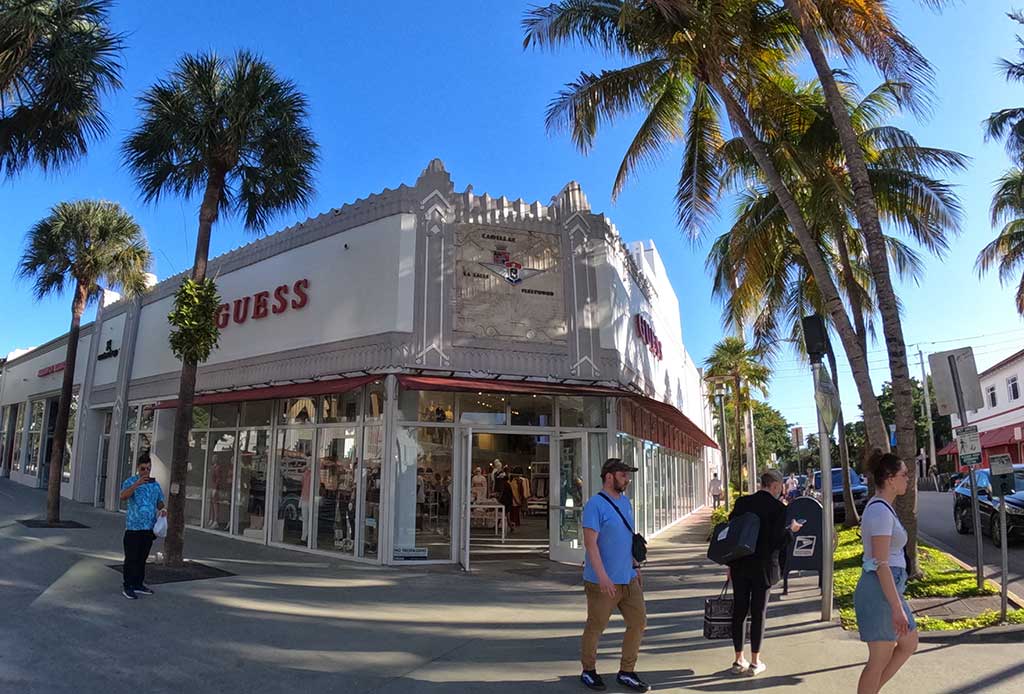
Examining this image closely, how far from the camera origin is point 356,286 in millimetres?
12492

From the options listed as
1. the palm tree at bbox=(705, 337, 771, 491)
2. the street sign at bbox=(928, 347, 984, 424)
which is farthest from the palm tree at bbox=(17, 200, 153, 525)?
the palm tree at bbox=(705, 337, 771, 491)

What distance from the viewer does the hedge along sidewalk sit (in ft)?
22.9

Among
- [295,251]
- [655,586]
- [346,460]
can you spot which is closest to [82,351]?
[295,251]

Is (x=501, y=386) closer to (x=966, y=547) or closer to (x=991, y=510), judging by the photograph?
(x=966, y=547)

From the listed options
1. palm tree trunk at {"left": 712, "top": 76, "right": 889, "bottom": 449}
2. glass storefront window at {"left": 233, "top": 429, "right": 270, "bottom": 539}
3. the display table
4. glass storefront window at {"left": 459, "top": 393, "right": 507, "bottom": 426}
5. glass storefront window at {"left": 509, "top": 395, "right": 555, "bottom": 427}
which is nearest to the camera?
palm tree trunk at {"left": 712, "top": 76, "right": 889, "bottom": 449}

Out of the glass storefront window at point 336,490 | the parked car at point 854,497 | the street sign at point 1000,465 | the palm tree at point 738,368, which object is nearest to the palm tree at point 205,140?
the glass storefront window at point 336,490

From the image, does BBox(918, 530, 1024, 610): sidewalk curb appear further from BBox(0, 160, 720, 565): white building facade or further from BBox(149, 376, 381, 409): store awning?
BBox(149, 376, 381, 409): store awning

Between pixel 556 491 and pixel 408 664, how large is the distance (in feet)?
23.0

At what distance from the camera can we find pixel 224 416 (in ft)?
50.8

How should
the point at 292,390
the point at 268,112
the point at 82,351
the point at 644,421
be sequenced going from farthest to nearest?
the point at 82,351 → the point at 644,421 → the point at 292,390 → the point at 268,112

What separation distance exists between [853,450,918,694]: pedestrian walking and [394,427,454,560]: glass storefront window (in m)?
8.37

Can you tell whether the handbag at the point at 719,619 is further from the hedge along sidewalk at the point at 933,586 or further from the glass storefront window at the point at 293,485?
the glass storefront window at the point at 293,485

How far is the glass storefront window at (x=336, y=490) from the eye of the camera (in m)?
12.3

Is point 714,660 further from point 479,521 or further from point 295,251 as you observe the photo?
point 295,251
